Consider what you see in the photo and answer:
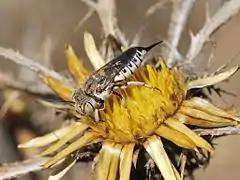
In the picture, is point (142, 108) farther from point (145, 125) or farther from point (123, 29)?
point (123, 29)

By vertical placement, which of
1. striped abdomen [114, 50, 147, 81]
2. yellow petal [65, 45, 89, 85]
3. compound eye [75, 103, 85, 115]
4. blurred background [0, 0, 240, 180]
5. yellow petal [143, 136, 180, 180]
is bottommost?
yellow petal [143, 136, 180, 180]

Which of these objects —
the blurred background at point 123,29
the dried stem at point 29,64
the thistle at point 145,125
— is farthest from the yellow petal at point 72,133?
the blurred background at point 123,29

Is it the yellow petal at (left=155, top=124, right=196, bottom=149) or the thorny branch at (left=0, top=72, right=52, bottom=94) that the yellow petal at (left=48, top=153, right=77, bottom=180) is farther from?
the thorny branch at (left=0, top=72, right=52, bottom=94)

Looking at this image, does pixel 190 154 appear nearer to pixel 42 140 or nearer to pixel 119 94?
pixel 119 94

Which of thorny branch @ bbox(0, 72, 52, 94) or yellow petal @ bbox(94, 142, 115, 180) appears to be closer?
yellow petal @ bbox(94, 142, 115, 180)

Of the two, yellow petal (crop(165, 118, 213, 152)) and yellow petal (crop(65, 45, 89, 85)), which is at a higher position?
yellow petal (crop(65, 45, 89, 85))

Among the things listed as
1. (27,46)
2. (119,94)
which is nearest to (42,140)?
(119,94)

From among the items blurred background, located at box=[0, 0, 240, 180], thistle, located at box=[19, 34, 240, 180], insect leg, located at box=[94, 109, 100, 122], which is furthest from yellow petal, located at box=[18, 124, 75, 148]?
blurred background, located at box=[0, 0, 240, 180]

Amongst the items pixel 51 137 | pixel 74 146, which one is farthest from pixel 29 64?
pixel 74 146
